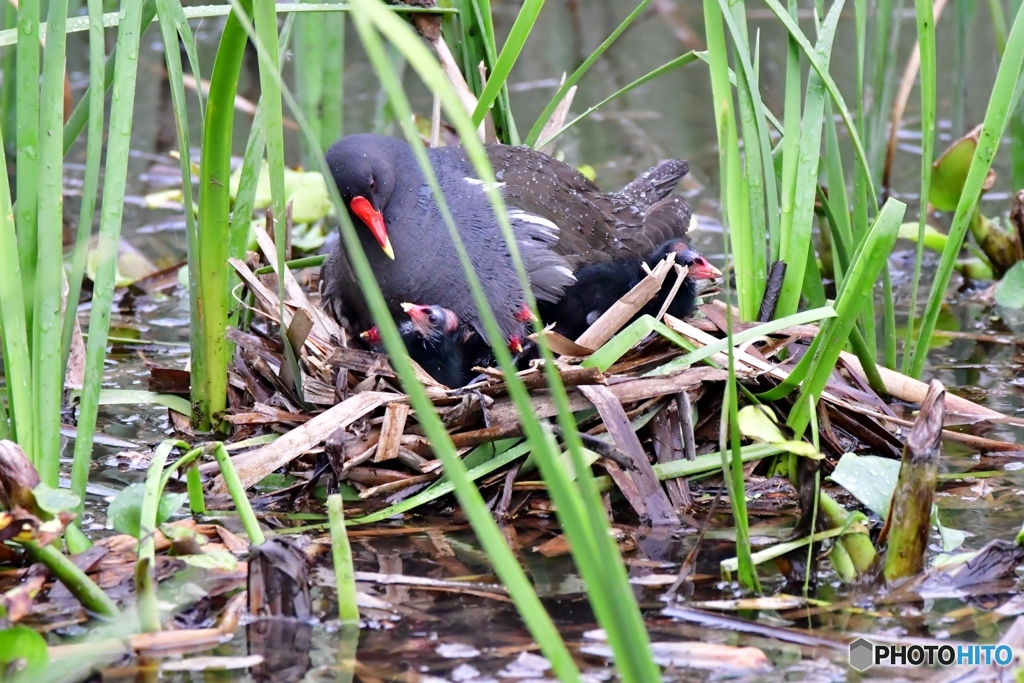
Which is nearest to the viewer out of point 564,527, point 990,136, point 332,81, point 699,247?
point 564,527

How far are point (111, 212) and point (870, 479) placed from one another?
1.63 meters

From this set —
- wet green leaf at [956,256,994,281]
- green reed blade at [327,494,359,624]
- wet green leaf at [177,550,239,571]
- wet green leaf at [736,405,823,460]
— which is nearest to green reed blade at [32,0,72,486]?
wet green leaf at [177,550,239,571]

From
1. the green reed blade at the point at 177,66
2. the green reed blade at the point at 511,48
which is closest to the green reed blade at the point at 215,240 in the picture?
the green reed blade at the point at 177,66

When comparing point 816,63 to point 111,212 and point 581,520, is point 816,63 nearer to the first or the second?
point 111,212

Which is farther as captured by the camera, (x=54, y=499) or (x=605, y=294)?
(x=605, y=294)

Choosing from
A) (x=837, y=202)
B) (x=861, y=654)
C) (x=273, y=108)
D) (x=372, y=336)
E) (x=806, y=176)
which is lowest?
(x=861, y=654)

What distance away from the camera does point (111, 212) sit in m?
2.34

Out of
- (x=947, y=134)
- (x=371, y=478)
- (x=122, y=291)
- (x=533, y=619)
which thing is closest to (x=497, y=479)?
(x=371, y=478)

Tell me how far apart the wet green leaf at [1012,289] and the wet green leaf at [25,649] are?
340cm

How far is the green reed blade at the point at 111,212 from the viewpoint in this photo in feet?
7.64

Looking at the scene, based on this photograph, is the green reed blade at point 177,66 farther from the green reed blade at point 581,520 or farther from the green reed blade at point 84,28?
the green reed blade at point 581,520

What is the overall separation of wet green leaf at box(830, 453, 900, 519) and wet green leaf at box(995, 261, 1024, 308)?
192cm

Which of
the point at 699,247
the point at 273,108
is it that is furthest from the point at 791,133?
the point at 699,247

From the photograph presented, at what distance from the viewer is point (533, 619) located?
1.44 meters
